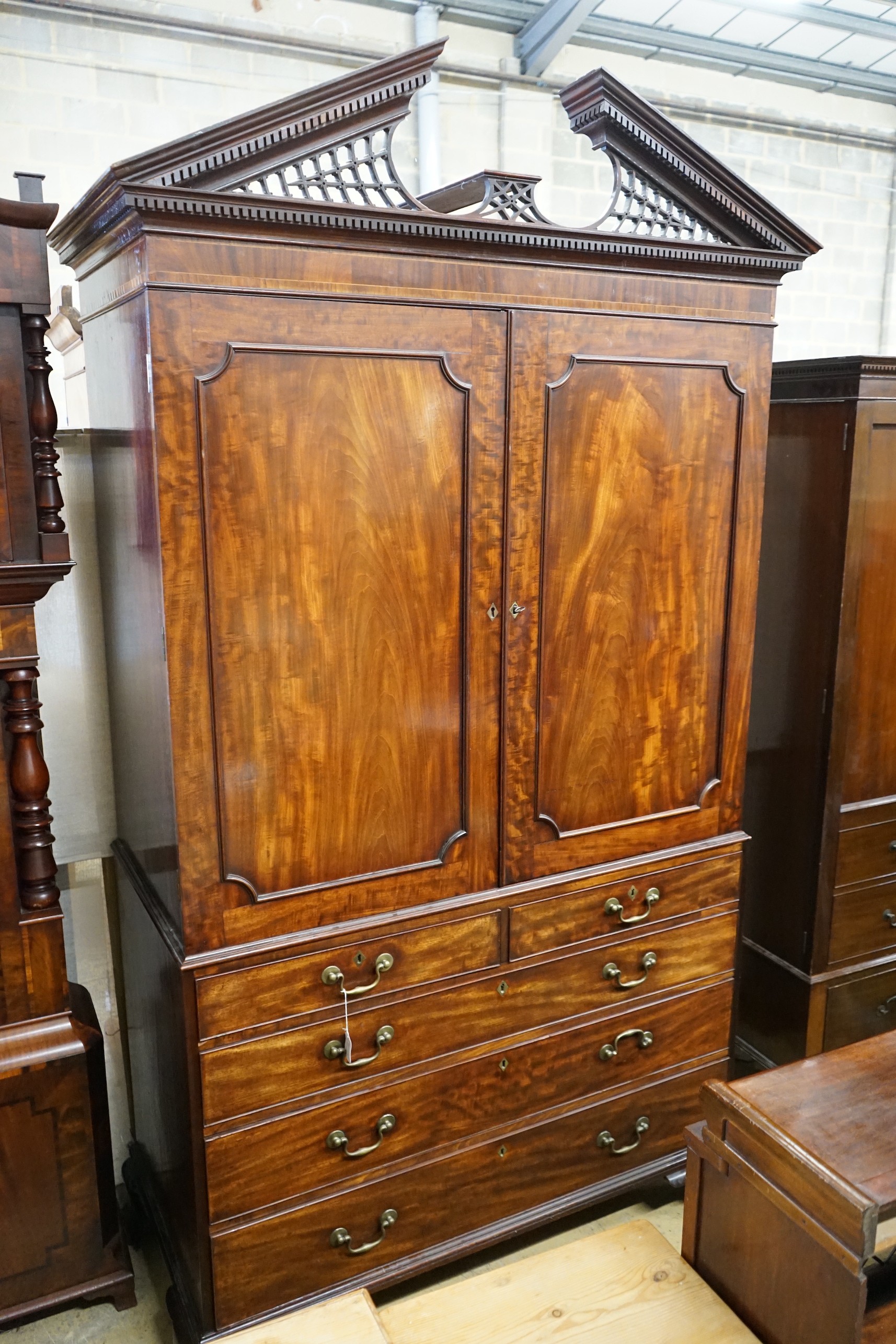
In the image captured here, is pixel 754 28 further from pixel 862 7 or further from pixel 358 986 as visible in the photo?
pixel 358 986

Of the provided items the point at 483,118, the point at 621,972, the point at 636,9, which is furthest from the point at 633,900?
the point at 636,9

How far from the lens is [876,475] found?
2.23 metres

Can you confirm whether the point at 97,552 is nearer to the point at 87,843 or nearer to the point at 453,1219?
the point at 87,843

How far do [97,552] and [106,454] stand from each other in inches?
12.7

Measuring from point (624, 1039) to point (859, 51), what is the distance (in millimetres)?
3551

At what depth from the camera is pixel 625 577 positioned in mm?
1895

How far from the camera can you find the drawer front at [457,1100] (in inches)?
67.8

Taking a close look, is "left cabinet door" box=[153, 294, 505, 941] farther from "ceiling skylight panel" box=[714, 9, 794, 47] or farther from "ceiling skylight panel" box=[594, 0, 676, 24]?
"ceiling skylight panel" box=[714, 9, 794, 47]

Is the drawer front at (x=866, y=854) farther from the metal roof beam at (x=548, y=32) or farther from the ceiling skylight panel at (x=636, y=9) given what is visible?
the ceiling skylight panel at (x=636, y=9)

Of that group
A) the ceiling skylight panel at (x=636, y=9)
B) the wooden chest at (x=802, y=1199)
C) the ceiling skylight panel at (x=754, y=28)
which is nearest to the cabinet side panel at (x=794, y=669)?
the wooden chest at (x=802, y=1199)

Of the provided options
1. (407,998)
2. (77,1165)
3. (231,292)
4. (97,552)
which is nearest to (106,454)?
(97,552)

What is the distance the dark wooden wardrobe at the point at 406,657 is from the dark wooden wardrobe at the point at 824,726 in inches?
13.3

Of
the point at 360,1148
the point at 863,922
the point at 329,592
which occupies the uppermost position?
the point at 329,592

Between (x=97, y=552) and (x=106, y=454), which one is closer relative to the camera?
(x=106, y=454)
